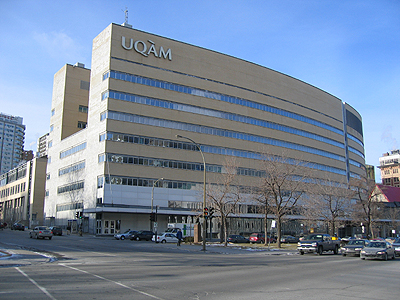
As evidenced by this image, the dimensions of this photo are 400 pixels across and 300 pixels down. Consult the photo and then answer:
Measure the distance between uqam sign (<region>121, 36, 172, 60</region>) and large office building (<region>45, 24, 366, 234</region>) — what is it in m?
0.20

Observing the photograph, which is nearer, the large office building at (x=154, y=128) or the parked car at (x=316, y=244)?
the parked car at (x=316, y=244)

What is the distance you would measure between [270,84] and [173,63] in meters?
26.8

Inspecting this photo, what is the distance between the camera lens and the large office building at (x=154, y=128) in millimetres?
63438

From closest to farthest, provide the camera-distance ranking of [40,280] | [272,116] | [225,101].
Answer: [40,280]
[225,101]
[272,116]

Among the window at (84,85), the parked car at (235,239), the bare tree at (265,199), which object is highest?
the window at (84,85)

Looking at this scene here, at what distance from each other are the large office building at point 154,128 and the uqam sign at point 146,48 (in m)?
0.20

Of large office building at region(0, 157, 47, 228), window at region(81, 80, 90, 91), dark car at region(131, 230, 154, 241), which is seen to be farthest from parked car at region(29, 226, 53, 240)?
large office building at region(0, 157, 47, 228)

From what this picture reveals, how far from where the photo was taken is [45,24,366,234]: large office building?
63438mm

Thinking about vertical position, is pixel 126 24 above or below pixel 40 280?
above

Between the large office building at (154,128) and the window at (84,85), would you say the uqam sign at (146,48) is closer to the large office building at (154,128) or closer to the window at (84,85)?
the large office building at (154,128)

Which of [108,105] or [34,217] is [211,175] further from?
[34,217]

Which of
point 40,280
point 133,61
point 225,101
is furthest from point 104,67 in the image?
point 40,280

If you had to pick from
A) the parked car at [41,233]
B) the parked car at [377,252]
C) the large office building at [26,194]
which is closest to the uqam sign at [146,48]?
the parked car at [41,233]

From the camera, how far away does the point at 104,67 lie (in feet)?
215
